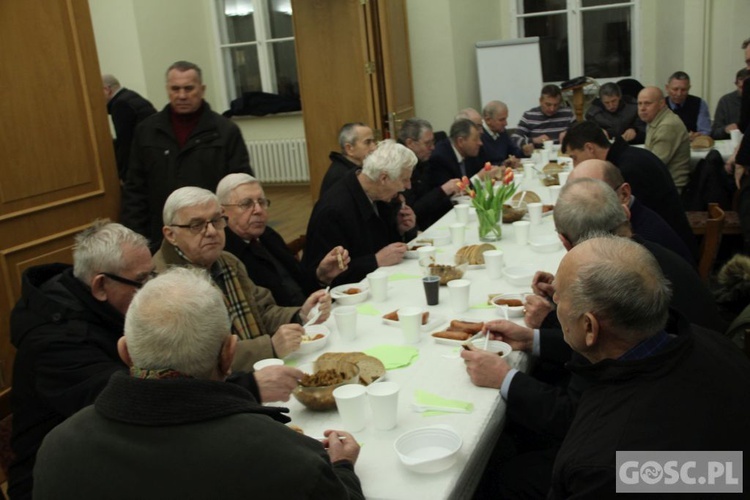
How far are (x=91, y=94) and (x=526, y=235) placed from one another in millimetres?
2510

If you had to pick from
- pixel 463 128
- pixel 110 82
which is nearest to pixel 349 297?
pixel 463 128

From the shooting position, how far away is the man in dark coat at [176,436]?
1.30 meters

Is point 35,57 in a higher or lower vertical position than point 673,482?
higher

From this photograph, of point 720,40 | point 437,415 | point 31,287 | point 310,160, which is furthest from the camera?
point 720,40

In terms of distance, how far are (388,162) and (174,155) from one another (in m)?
1.28

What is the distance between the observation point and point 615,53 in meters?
9.37

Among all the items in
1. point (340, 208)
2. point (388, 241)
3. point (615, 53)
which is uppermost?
point (615, 53)

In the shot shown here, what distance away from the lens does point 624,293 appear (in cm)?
159

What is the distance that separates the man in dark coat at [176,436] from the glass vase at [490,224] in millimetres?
2550


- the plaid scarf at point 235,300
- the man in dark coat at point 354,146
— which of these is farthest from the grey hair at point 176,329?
the man in dark coat at point 354,146

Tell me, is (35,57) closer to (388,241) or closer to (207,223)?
(207,223)

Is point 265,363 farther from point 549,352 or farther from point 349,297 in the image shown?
point 549,352

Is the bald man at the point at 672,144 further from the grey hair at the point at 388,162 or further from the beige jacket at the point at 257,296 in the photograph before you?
the beige jacket at the point at 257,296

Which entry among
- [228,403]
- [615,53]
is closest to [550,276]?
[228,403]
